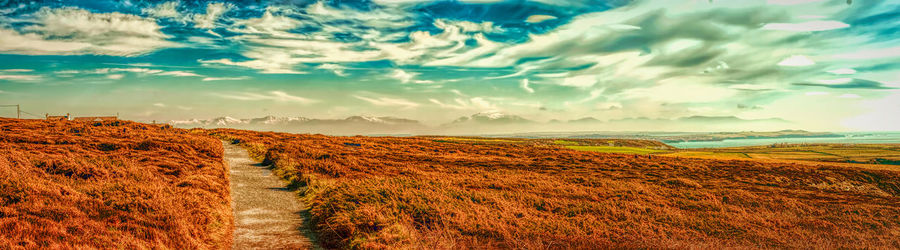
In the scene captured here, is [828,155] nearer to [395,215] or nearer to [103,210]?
[395,215]

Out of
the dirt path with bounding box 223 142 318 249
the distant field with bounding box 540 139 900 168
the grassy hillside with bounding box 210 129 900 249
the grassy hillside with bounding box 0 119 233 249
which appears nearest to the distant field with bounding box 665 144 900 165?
the distant field with bounding box 540 139 900 168

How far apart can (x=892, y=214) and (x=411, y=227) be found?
83.9 feet

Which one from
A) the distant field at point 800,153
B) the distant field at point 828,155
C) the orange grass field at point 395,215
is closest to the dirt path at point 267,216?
the orange grass field at point 395,215

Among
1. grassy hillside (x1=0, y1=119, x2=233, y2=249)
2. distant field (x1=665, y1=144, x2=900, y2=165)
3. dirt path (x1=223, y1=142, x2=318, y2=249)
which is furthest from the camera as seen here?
distant field (x1=665, y1=144, x2=900, y2=165)

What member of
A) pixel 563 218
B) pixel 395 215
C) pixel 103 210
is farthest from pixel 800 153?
pixel 103 210

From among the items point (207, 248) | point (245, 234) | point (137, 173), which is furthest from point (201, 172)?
point (207, 248)

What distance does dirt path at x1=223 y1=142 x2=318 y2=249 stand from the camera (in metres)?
10.4

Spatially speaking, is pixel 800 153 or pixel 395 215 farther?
pixel 800 153

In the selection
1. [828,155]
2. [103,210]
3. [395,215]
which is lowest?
[828,155]

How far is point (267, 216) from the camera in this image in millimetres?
13141

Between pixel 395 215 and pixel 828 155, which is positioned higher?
pixel 395 215

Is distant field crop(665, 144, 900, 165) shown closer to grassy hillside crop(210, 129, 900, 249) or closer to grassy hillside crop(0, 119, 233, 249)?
grassy hillside crop(210, 129, 900, 249)

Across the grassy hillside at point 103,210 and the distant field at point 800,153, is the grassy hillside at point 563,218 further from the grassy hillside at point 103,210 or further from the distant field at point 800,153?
the distant field at point 800,153

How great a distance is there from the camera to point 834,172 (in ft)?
124
